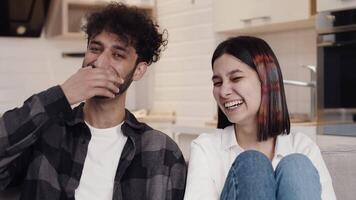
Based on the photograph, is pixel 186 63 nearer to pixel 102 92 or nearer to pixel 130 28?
pixel 130 28

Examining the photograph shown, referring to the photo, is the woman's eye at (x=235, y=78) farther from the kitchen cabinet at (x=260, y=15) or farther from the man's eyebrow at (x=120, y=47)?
the kitchen cabinet at (x=260, y=15)

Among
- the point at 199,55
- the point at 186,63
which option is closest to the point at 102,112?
the point at 199,55

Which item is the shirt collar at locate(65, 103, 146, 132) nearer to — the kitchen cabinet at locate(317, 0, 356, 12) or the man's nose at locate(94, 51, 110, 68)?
the man's nose at locate(94, 51, 110, 68)

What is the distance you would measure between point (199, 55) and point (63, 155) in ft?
7.49

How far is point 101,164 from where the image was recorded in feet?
5.55

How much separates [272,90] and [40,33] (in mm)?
2517

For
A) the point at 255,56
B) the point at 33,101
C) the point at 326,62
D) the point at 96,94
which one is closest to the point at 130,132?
the point at 96,94

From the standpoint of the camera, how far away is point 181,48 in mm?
4070

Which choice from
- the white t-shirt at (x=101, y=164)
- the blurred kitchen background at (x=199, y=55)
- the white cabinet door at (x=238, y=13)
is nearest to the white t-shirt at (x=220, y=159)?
the white t-shirt at (x=101, y=164)

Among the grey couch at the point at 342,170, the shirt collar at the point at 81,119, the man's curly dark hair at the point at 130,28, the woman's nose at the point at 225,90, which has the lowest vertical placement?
the grey couch at the point at 342,170

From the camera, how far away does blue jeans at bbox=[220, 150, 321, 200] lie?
151 cm

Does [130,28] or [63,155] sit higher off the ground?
[130,28]

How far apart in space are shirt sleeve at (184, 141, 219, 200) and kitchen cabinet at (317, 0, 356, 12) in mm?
1374

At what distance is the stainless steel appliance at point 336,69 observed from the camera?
9.18 feet
